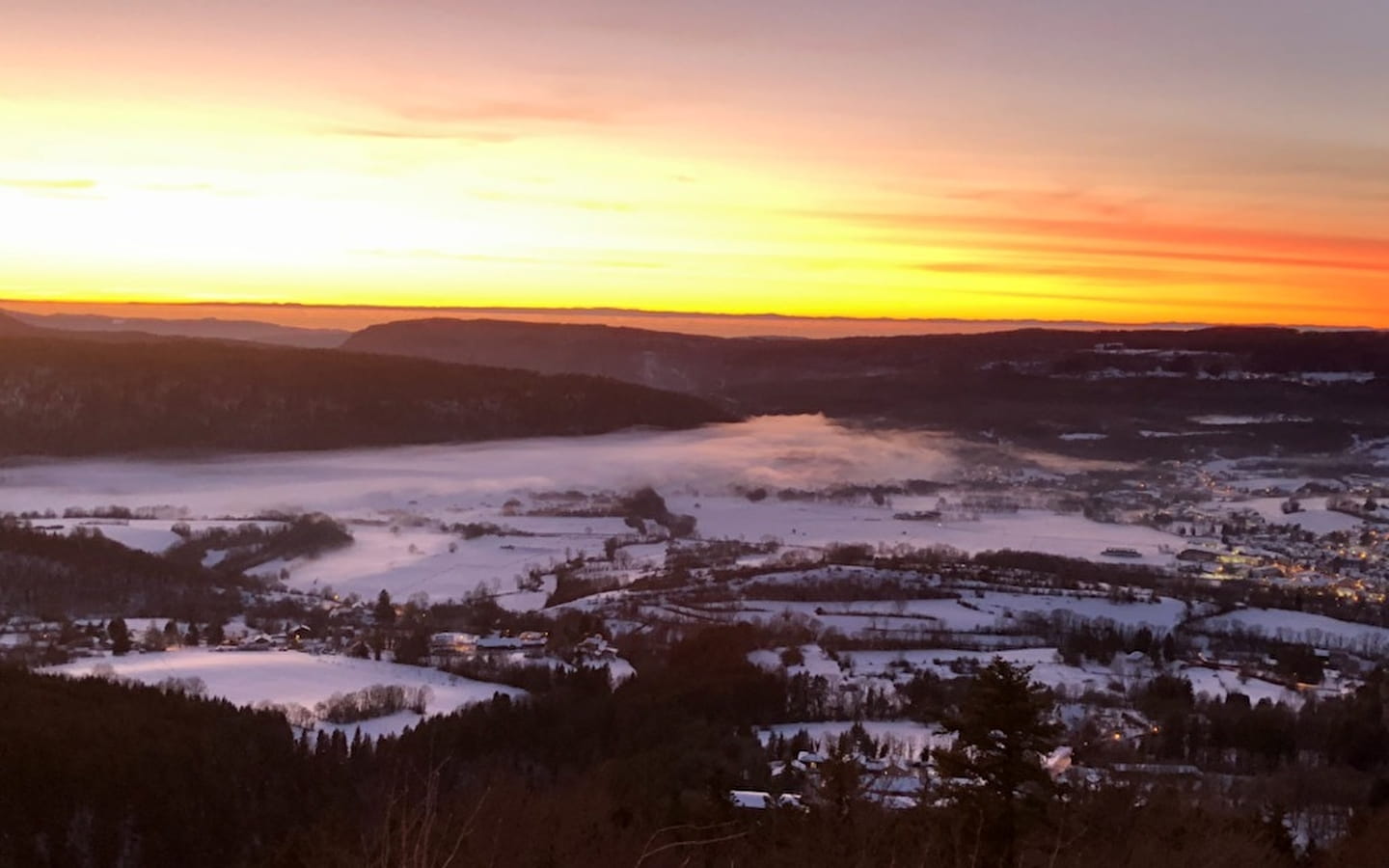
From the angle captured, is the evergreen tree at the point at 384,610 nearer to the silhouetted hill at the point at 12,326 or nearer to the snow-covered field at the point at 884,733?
the snow-covered field at the point at 884,733

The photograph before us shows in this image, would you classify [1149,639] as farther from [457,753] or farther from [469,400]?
[469,400]

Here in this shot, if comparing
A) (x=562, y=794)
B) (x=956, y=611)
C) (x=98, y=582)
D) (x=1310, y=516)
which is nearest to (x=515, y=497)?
(x=98, y=582)

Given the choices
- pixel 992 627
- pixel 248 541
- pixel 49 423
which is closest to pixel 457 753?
pixel 992 627

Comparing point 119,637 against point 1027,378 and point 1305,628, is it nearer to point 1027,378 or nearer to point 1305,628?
point 1305,628

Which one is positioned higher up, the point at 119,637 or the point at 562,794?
the point at 562,794

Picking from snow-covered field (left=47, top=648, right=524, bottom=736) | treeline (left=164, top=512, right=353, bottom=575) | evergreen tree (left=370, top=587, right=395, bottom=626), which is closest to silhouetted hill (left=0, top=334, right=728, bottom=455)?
treeline (left=164, top=512, right=353, bottom=575)
